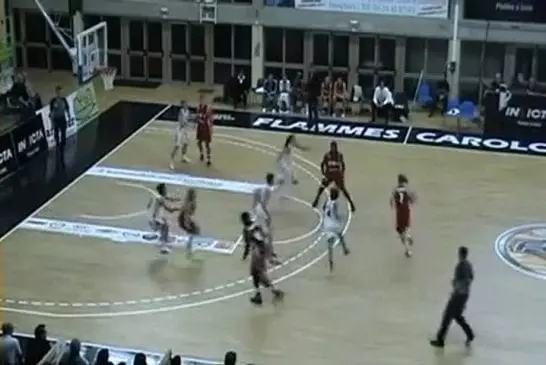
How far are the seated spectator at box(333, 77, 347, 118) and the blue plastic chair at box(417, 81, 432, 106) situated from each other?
2.34m

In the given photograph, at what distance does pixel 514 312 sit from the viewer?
72.9ft

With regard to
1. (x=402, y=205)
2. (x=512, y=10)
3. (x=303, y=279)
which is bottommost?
(x=303, y=279)

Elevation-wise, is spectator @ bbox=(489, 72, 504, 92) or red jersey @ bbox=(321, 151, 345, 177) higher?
spectator @ bbox=(489, 72, 504, 92)

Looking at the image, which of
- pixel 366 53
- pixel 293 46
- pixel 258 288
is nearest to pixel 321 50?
pixel 293 46

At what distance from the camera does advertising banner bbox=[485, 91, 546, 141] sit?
107 feet

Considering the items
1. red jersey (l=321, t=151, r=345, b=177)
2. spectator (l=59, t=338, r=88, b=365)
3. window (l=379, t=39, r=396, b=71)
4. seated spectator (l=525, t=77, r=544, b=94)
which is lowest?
spectator (l=59, t=338, r=88, b=365)

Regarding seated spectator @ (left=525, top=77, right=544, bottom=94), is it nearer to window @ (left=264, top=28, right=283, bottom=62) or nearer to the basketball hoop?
window @ (left=264, top=28, right=283, bottom=62)

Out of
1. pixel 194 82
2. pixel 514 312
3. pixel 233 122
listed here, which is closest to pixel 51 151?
pixel 233 122

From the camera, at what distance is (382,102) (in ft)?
112

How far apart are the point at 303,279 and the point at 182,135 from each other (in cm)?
729

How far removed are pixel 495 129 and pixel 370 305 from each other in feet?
40.0

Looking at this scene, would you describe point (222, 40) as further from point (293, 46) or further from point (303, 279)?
point (303, 279)

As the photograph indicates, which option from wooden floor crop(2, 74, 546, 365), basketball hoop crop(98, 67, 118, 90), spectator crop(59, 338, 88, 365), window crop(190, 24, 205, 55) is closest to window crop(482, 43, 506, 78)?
wooden floor crop(2, 74, 546, 365)

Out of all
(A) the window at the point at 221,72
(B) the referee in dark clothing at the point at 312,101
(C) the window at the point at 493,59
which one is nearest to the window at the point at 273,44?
(A) the window at the point at 221,72
